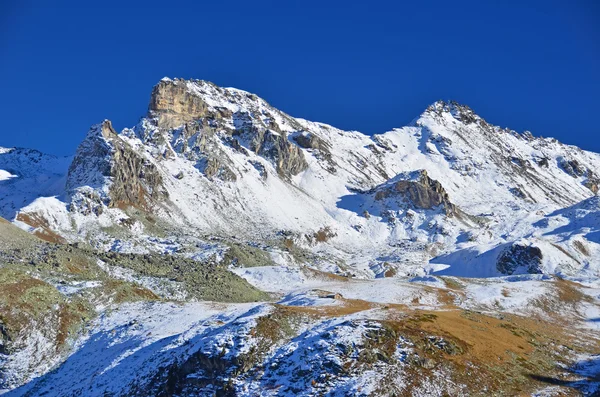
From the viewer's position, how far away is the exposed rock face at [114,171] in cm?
16550

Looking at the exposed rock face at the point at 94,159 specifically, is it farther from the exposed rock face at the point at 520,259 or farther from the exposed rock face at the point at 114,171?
the exposed rock face at the point at 520,259

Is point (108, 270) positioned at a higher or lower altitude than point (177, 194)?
lower

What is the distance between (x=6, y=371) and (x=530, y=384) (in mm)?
42339

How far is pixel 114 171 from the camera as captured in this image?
168750mm

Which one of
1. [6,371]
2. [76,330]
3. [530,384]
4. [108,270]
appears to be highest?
[108,270]

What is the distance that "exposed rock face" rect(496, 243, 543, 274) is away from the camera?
160500 mm

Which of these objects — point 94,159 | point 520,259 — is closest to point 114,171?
point 94,159

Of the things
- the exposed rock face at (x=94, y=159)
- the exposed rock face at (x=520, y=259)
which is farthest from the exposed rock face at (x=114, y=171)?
the exposed rock face at (x=520, y=259)

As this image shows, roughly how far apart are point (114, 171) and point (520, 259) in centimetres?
12981

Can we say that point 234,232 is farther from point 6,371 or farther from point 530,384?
point 530,384

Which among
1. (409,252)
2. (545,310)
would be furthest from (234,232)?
(545,310)

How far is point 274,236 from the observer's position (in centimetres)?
17975

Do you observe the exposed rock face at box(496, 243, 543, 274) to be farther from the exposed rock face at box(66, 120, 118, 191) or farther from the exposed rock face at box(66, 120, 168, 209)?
the exposed rock face at box(66, 120, 118, 191)

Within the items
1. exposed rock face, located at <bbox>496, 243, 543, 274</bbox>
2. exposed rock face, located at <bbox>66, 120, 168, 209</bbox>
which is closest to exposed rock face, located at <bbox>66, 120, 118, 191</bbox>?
exposed rock face, located at <bbox>66, 120, 168, 209</bbox>
